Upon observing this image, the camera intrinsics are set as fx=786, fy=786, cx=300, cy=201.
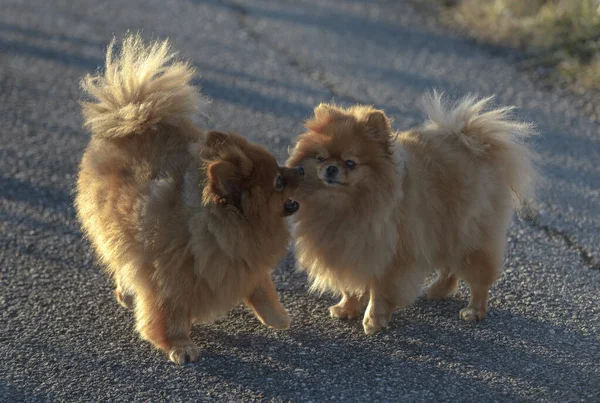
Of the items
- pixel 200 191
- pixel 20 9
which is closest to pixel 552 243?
pixel 200 191

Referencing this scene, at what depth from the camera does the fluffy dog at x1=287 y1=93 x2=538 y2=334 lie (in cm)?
436

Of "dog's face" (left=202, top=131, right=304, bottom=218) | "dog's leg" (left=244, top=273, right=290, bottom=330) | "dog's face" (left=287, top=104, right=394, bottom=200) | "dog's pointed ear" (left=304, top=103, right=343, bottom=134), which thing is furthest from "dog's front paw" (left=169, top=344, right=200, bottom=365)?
"dog's pointed ear" (left=304, top=103, right=343, bottom=134)

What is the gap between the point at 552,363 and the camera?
412 centimetres

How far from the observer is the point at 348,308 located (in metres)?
4.75

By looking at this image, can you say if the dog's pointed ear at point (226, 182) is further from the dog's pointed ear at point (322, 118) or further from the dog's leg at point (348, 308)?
the dog's leg at point (348, 308)

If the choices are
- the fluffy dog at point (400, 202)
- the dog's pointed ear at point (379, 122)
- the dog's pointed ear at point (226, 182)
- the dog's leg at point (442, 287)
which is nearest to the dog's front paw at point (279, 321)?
the fluffy dog at point (400, 202)

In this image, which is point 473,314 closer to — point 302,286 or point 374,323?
point 374,323

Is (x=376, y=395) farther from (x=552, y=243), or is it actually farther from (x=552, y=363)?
(x=552, y=243)

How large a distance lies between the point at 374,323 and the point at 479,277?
0.71 m

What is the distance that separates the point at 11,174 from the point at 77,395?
11.5 ft

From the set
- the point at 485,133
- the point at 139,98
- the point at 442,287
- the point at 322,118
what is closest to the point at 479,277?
the point at 442,287

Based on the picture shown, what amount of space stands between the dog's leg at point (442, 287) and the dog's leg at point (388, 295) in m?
0.45

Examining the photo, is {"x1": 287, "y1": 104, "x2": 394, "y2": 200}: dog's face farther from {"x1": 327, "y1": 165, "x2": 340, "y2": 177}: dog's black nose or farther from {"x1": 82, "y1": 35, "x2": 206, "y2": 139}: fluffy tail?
{"x1": 82, "y1": 35, "x2": 206, "y2": 139}: fluffy tail

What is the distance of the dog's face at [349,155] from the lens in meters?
4.31
